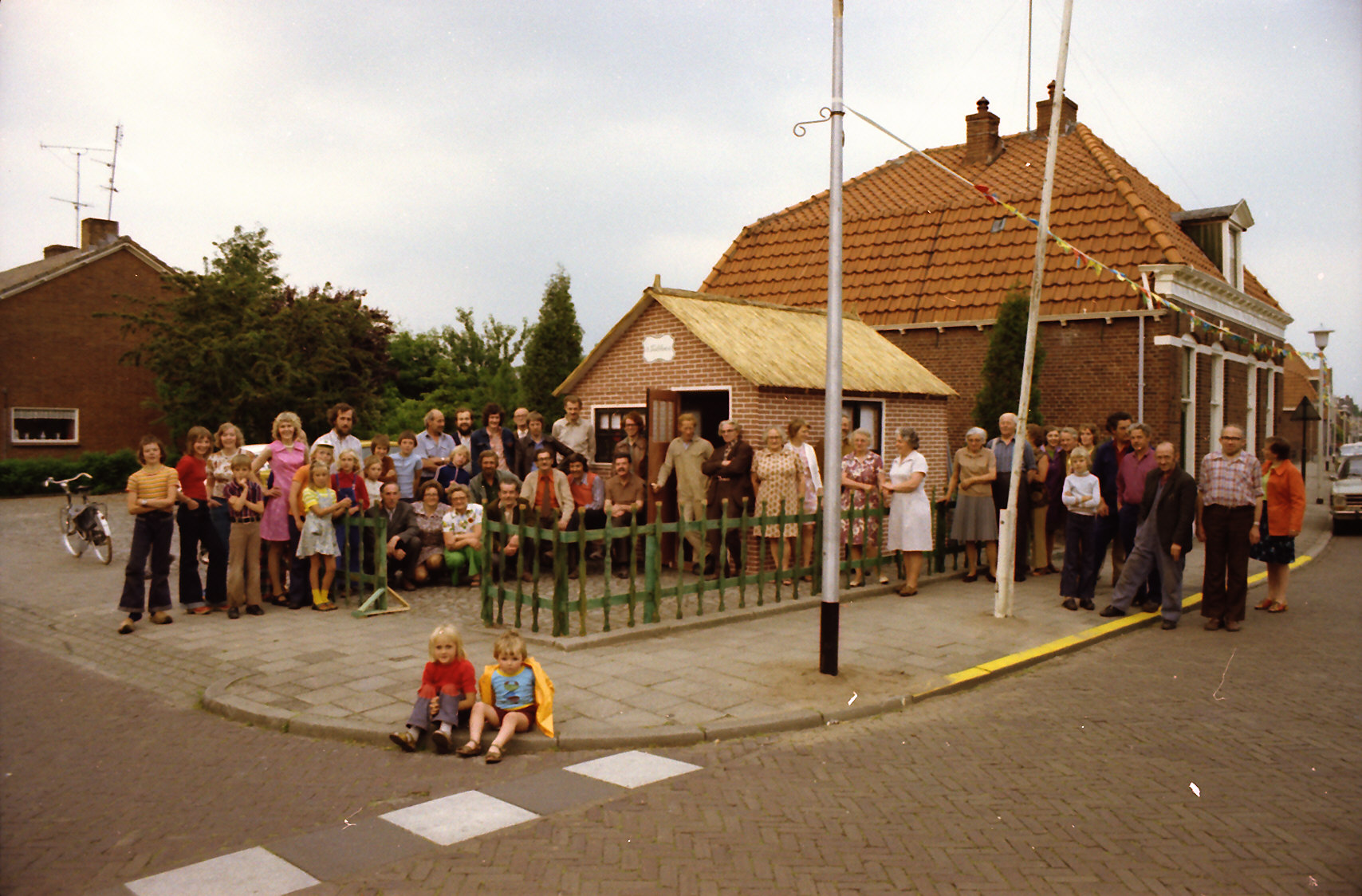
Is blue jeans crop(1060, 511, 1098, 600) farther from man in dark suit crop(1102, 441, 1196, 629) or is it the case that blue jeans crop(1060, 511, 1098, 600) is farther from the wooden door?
the wooden door

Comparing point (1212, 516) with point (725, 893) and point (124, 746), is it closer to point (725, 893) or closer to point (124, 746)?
point (725, 893)

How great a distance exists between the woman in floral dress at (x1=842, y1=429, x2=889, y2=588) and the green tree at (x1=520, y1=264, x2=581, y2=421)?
19412 mm

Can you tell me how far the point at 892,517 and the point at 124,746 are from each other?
7.66 metres

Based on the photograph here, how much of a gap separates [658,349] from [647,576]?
446 centimetres

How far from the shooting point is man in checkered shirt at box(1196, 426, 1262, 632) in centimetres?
909

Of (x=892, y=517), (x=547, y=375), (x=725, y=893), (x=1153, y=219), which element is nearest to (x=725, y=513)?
(x=892, y=517)

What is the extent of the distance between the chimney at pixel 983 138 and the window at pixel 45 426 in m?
28.3

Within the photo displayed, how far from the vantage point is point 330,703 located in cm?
626

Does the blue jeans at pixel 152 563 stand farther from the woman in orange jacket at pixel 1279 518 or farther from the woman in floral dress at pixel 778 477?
the woman in orange jacket at pixel 1279 518

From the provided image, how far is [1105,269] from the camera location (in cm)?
1173

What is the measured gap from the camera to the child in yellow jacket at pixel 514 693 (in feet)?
18.5

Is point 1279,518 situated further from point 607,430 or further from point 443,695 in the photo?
point 443,695

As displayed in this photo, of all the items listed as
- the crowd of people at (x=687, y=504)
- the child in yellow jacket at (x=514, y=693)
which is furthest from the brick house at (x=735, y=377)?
the child in yellow jacket at (x=514, y=693)

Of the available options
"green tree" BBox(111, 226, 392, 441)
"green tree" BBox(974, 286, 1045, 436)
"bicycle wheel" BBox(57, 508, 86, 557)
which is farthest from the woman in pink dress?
"green tree" BBox(111, 226, 392, 441)
